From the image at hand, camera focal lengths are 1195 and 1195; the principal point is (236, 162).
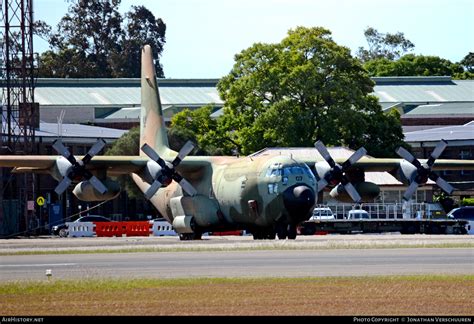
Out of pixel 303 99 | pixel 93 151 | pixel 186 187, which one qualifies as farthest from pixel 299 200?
pixel 303 99

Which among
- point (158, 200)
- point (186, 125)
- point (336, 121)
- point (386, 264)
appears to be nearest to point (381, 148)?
point (336, 121)

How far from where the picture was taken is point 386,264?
34062 mm

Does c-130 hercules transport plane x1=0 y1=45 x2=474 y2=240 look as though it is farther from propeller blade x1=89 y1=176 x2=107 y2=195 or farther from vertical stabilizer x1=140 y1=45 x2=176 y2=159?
vertical stabilizer x1=140 y1=45 x2=176 y2=159

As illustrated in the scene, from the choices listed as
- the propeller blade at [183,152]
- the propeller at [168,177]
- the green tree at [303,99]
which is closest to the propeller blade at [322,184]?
the propeller at [168,177]

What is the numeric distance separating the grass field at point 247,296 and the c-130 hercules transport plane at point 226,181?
21073 millimetres

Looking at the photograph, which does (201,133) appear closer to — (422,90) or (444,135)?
(444,135)

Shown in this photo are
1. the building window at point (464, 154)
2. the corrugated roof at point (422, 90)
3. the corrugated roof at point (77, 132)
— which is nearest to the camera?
the corrugated roof at point (77, 132)

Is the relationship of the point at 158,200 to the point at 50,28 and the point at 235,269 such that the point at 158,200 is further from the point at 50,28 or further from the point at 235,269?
→ the point at 50,28

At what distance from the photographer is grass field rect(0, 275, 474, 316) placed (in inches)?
923

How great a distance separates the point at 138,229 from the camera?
72.5 m

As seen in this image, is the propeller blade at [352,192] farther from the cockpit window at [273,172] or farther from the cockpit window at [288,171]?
the cockpit window at [273,172]

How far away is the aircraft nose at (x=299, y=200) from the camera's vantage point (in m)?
49.4

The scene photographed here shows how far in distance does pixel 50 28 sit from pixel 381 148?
78175 mm

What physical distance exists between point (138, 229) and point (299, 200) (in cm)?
2476
